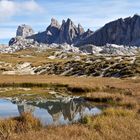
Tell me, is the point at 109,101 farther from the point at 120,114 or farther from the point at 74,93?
the point at 120,114

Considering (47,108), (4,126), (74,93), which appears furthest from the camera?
(74,93)

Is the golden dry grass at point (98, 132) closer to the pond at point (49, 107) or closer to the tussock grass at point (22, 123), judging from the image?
the tussock grass at point (22, 123)

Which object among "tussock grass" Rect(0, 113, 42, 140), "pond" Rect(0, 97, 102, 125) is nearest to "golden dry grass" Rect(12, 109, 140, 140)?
"tussock grass" Rect(0, 113, 42, 140)

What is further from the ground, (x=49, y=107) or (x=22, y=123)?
(x=22, y=123)

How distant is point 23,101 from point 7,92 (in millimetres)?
9587

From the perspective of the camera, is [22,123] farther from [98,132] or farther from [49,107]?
[49,107]

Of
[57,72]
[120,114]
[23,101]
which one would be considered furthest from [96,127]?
[57,72]

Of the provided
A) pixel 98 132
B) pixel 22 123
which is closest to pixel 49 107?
pixel 22 123

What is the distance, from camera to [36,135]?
15984mm

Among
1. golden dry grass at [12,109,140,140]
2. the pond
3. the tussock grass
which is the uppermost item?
golden dry grass at [12,109,140,140]

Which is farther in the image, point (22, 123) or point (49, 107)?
point (49, 107)

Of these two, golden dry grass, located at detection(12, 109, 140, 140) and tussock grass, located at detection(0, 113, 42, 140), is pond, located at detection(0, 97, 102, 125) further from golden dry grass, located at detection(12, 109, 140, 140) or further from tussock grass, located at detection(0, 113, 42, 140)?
golden dry grass, located at detection(12, 109, 140, 140)

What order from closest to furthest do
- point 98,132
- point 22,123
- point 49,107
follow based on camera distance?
point 98,132 → point 22,123 → point 49,107

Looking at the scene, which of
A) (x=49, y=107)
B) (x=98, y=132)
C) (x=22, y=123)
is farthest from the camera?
(x=49, y=107)
